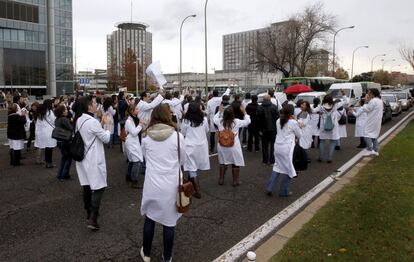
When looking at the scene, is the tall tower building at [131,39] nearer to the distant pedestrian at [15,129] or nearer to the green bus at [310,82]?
the green bus at [310,82]

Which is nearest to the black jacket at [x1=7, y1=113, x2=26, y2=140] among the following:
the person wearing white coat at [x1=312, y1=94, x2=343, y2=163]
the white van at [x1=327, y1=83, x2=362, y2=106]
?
the person wearing white coat at [x1=312, y1=94, x2=343, y2=163]

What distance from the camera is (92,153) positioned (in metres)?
5.15

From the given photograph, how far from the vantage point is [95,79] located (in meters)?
120

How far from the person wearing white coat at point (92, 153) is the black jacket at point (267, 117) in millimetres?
5335

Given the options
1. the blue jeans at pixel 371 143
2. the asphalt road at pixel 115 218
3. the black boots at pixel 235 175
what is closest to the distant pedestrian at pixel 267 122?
the asphalt road at pixel 115 218

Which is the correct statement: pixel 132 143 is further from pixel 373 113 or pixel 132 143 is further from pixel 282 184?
pixel 373 113

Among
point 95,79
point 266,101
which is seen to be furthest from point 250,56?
point 95,79

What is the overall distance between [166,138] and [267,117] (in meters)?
5.92

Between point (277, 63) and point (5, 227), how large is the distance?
53216 mm

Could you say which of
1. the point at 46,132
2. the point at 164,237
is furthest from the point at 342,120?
the point at 164,237

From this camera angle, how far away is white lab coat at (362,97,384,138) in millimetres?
10406

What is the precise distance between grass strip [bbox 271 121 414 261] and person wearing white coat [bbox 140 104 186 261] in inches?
53.7

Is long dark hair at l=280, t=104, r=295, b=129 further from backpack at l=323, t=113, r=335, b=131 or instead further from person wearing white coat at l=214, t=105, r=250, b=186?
backpack at l=323, t=113, r=335, b=131

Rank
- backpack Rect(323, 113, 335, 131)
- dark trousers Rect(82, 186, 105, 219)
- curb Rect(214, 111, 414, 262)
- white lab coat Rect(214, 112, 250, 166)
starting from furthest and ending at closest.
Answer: backpack Rect(323, 113, 335, 131) < white lab coat Rect(214, 112, 250, 166) < dark trousers Rect(82, 186, 105, 219) < curb Rect(214, 111, 414, 262)
